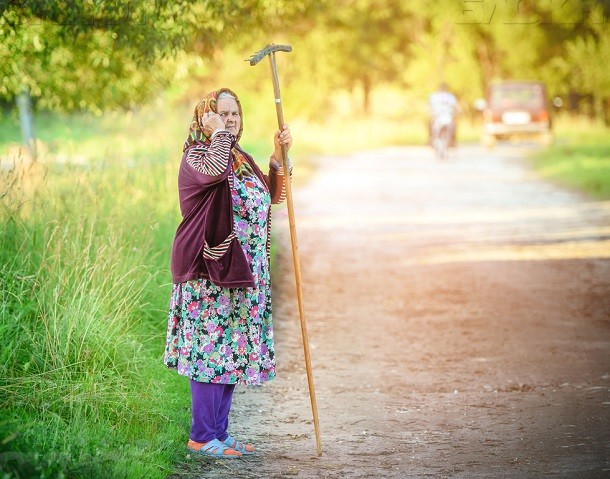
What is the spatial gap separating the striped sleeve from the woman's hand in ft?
0.21

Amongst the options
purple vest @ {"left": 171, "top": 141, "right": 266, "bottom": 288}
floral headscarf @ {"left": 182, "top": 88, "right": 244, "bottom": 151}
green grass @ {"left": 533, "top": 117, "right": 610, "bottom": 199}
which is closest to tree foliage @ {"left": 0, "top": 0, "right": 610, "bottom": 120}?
floral headscarf @ {"left": 182, "top": 88, "right": 244, "bottom": 151}

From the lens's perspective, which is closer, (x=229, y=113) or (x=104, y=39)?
(x=229, y=113)

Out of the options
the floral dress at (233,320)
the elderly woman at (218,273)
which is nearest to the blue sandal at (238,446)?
the elderly woman at (218,273)

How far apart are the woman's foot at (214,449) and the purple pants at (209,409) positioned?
0.03 meters

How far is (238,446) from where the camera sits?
5.91m

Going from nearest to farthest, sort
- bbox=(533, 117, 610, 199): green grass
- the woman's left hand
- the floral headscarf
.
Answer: the floral headscarf, the woman's left hand, bbox=(533, 117, 610, 199): green grass

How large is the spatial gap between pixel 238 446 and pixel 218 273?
3.22ft

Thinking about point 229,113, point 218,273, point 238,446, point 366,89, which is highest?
point 366,89

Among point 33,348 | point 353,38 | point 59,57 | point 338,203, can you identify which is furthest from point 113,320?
point 353,38

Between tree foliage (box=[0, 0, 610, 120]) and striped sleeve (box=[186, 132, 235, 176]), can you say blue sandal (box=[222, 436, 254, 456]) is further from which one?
tree foliage (box=[0, 0, 610, 120])

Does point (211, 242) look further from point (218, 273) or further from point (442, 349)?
point (442, 349)

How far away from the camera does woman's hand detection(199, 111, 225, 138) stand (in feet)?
18.5

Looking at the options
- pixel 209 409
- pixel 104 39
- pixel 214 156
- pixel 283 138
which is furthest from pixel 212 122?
pixel 104 39

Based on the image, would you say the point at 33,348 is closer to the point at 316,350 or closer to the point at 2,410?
the point at 2,410
